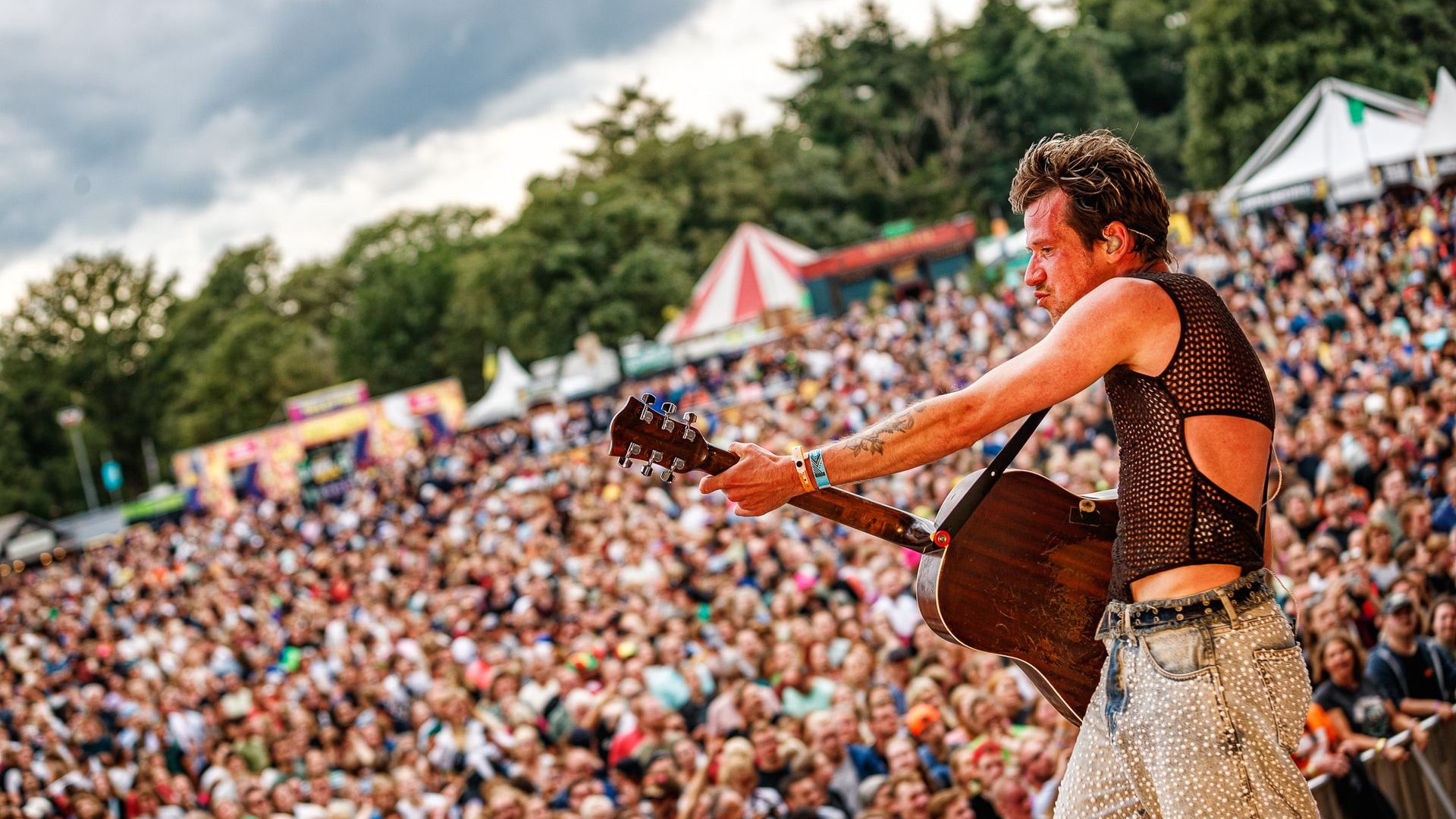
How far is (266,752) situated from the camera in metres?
9.55

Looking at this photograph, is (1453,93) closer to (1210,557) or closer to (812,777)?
(812,777)

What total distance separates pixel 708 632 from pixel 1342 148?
11.6 m

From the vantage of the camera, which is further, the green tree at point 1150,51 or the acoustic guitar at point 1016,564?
the green tree at point 1150,51

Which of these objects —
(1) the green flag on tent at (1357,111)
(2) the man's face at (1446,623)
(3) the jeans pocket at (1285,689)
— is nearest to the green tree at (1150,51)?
(1) the green flag on tent at (1357,111)

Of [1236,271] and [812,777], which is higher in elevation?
[1236,271]

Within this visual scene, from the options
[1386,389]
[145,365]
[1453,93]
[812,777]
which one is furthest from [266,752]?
[145,365]

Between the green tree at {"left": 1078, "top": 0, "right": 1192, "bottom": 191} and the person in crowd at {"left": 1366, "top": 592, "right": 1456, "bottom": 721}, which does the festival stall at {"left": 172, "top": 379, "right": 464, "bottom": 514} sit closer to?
the person in crowd at {"left": 1366, "top": 592, "right": 1456, "bottom": 721}

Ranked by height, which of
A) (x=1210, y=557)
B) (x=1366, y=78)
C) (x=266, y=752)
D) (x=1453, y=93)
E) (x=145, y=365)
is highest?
(x=145, y=365)

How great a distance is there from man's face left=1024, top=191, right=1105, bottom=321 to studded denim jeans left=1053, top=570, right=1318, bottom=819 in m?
0.60

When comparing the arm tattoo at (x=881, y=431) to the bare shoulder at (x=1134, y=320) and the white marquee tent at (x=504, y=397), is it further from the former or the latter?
the white marquee tent at (x=504, y=397)

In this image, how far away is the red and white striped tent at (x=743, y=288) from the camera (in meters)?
33.2

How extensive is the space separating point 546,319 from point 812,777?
3692 centimetres

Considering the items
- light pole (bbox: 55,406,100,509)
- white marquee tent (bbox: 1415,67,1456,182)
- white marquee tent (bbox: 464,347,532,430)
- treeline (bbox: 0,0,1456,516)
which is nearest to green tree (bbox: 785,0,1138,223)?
treeline (bbox: 0,0,1456,516)

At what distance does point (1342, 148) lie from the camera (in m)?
15.6
